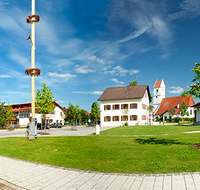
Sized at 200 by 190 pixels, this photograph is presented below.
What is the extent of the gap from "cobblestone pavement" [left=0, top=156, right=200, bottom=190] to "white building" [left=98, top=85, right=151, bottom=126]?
4124 centimetres

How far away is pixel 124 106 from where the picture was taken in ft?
160

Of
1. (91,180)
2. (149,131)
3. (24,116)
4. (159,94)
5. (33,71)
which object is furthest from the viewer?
(159,94)

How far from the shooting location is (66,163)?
288 inches

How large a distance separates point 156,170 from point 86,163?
2617 millimetres

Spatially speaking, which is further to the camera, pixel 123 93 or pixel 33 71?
pixel 123 93

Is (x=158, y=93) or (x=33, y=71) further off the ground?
(x=158, y=93)

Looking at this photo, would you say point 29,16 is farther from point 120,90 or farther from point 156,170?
point 120,90

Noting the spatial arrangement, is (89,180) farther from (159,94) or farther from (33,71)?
(159,94)

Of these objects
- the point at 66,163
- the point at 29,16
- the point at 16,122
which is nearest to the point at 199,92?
the point at 66,163

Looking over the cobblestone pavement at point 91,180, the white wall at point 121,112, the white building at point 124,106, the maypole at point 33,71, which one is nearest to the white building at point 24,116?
the white wall at point 121,112

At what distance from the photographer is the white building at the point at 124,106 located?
47.3 meters

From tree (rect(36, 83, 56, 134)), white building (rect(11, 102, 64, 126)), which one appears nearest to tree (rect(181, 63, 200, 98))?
tree (rect(36, 83, 56, 134))

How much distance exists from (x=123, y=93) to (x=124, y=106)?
3730 millimetres

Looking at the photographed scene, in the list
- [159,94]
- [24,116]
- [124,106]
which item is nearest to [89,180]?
[124,106]
